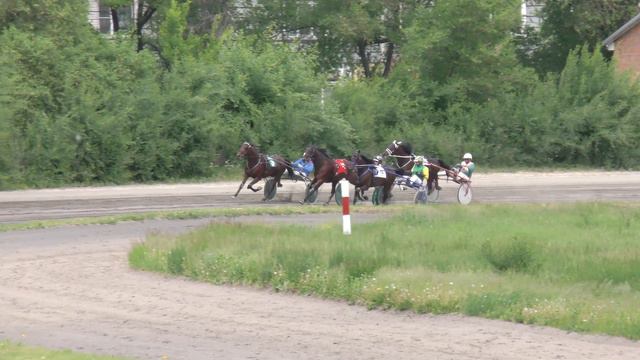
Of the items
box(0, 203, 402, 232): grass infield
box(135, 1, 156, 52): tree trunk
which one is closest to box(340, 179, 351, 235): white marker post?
box(0, 203, 402, 232): grass infield

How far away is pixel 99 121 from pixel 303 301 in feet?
85.2

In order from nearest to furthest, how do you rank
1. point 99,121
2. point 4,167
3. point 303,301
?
point 303,301 → point 4,167 → point 99,121

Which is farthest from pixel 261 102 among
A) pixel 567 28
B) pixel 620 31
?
pixel 567 28

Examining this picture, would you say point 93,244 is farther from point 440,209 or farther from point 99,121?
point 99,121

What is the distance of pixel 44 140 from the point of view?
123 ft

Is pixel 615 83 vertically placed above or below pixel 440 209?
above

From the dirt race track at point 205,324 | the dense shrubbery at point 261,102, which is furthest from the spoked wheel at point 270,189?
the dirt race track at point 205,324

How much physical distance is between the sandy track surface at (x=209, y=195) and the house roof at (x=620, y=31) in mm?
14983

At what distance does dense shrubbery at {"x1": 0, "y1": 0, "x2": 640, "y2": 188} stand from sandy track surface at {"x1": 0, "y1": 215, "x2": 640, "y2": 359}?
22324mm

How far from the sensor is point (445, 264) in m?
15.4

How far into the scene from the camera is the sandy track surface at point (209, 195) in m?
29.1

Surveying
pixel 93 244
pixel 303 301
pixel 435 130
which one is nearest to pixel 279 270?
pixel 303 301

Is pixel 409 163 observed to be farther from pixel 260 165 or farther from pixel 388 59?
pixel 388 59

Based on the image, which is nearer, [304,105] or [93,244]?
[93,244]
